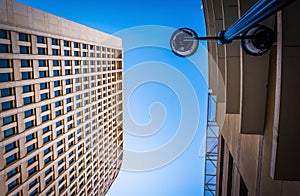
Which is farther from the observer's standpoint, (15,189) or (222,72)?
(15,189)

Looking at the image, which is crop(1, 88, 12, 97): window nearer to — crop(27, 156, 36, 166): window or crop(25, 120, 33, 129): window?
crop(25, 120, 33, 129): window

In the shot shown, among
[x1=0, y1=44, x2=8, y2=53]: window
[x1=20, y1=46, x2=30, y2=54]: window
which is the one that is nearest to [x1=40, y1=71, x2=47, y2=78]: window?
[x1=20, y1=46, x2=30, y2=54]: window

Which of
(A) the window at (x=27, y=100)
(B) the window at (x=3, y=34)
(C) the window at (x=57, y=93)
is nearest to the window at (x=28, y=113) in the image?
(A) the window at (x=27, y=100)

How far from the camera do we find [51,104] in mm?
22688

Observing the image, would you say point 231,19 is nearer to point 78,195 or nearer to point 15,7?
point 15,7

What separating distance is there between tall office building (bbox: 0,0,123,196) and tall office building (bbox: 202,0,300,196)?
1421 cm

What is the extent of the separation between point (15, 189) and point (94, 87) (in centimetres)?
1813

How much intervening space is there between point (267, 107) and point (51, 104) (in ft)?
65.4

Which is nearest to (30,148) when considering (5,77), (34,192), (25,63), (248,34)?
(34,192)

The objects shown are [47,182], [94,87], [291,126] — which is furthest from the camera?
[94,87]

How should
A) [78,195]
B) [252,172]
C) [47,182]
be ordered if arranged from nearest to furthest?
[252,172] < [47,182] < [78,195]

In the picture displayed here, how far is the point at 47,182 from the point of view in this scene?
22922mm

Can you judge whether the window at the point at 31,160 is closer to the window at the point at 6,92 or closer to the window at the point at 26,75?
the window at the point at 6,92

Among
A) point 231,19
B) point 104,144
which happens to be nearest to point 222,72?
point 231,19
